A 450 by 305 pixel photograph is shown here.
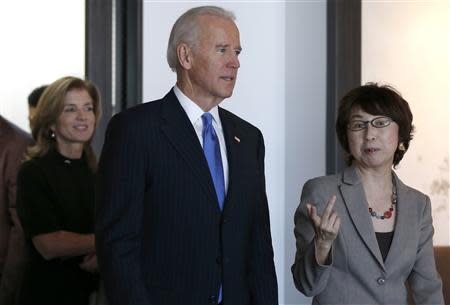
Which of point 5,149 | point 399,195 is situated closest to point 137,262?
point 399,195

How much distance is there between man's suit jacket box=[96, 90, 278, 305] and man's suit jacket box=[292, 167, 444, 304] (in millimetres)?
365

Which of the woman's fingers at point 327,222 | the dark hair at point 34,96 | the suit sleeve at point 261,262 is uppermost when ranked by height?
the dark hair at point 34,96

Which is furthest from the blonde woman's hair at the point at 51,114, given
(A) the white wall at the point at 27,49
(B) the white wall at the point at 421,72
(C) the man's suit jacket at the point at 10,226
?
(B) the white wall at the point at 421,72

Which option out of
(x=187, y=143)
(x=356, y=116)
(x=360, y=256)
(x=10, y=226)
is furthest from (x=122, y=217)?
(x=10, y=226)

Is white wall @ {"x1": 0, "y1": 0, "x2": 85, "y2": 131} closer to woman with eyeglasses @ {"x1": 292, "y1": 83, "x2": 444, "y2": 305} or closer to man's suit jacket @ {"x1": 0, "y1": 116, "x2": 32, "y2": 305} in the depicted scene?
man's suit jacket @ {"x1": 0, "y1": 116, "x2": 32, "y2": 305}

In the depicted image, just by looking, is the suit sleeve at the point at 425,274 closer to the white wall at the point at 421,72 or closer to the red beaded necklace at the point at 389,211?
the red beaded necklace at the point at 389,211

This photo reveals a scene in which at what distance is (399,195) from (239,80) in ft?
6.63

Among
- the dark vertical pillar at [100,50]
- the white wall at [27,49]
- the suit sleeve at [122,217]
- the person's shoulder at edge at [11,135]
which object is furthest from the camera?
the dark vertical pillar at [100,50]

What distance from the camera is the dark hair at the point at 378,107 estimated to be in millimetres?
3221

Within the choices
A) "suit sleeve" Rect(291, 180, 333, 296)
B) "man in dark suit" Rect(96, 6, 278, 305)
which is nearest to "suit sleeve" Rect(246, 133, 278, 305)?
"man in dark suit" Rect(96, 6, 278, 305)

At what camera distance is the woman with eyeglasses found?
10.1 feet

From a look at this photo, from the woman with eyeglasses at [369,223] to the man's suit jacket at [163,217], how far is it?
1.23 ft

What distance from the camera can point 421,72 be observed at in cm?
504

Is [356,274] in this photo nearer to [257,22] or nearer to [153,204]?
[153,204]
